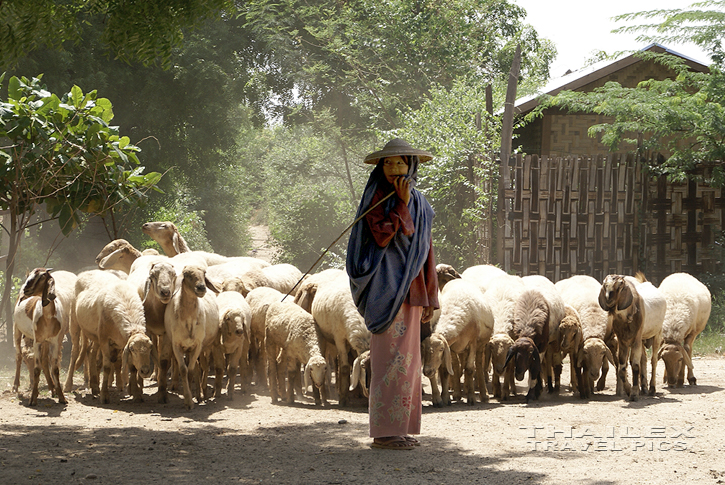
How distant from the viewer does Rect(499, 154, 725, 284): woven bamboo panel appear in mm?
12359

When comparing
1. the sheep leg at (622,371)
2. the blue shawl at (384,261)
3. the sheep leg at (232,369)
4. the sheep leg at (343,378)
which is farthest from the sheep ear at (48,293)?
the sheep leg at (622,371)

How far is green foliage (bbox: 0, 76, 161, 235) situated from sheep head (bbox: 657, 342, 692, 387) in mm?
6068

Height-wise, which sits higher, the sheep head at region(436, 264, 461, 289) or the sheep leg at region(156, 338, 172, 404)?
the sheep head at region(436, 264, 461, 289)

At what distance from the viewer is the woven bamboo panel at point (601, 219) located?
12359 mm

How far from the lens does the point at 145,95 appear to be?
14.9 meters

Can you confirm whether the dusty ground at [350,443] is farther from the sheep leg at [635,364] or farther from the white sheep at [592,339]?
the white sheep at [592,339]

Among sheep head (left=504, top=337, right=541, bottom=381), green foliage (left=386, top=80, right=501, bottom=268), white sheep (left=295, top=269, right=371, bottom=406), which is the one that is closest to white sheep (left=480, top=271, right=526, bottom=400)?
sheep head (left=504, top=337, right=541, bottom=381)

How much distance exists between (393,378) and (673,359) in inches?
182

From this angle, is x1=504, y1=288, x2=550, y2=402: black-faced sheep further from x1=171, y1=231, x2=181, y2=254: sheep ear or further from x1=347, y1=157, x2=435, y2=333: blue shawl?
x1=171, y1=231, x2=181, y2=254: sheep ear

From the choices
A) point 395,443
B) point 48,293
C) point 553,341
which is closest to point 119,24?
point 48,293

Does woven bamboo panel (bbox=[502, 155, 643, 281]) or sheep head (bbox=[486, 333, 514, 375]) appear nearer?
sheep head (bbox=[486, 333, 514, 375])

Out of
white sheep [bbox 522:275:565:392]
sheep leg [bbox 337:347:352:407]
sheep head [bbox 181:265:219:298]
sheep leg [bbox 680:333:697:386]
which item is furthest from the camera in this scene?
sheep leg [bbox 680:333:697:386]

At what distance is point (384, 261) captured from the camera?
5.19 m

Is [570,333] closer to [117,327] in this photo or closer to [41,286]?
[117,327]
